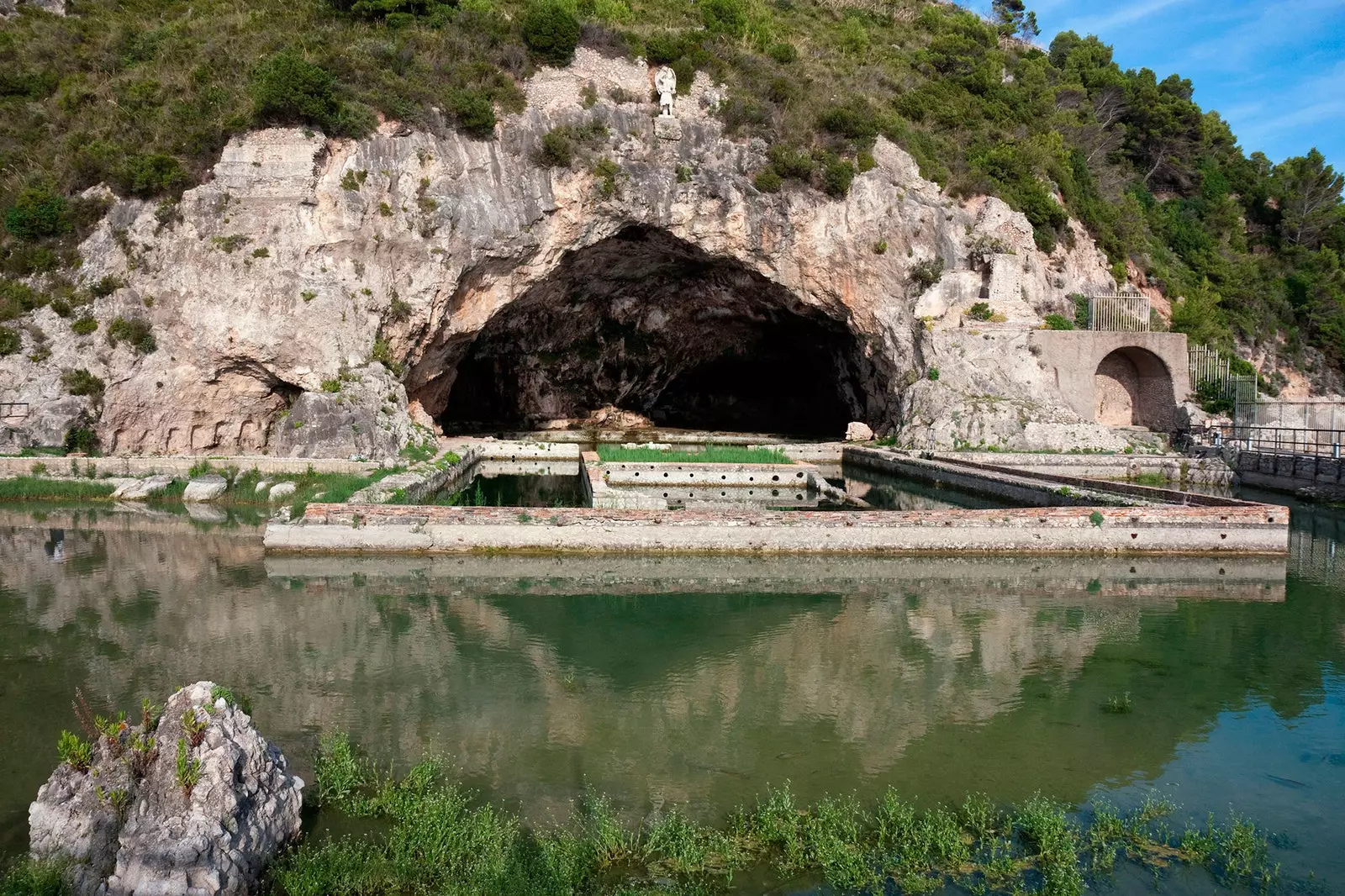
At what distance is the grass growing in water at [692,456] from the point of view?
21.9 metres

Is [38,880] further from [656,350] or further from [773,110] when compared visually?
[656,350]

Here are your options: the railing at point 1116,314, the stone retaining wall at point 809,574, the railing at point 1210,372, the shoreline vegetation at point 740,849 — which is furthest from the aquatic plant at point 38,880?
the railing at point 1210,372

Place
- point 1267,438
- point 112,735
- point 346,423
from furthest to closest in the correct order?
point 1267,438 < point 346,423 < point 112,735

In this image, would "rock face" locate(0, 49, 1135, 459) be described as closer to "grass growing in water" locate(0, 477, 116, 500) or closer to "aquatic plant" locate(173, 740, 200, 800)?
"grass growing in water" locate(0, 477, 116, 500)

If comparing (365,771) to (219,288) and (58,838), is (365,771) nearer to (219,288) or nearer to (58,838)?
(58,838)

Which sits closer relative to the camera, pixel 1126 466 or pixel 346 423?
pixel 346 423

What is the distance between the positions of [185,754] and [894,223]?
29.3 m

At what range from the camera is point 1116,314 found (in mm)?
31172

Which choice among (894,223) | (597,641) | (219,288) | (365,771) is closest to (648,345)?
(894,223)

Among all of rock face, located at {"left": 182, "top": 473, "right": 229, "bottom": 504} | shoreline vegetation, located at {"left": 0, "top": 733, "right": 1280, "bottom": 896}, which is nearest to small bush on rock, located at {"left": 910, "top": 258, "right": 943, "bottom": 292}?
rock face, located at {"left": 182, "top": 473, "right": 229, "bottom": 504}

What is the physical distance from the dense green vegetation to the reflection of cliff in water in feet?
55.2

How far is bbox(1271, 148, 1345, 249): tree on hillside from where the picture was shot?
43.4 meters

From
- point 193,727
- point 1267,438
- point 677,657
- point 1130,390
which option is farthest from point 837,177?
point 193,727

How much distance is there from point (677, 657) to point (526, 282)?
73.2 feet
